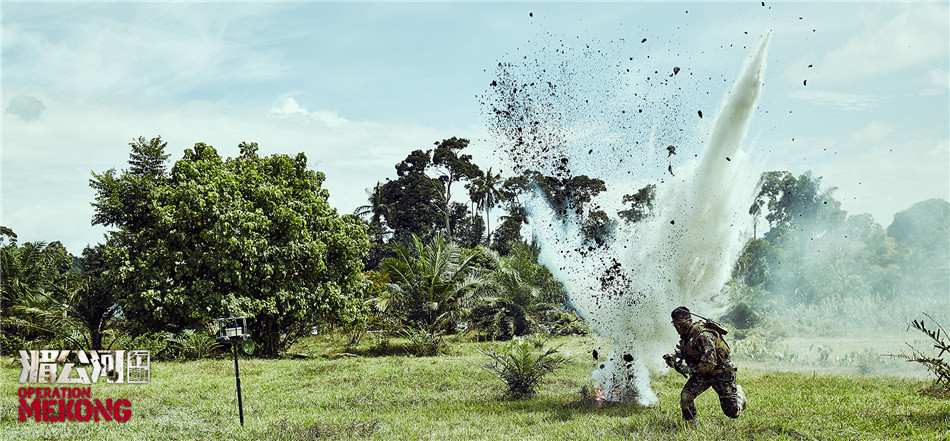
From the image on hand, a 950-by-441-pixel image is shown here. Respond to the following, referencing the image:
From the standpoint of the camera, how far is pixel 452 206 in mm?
50688

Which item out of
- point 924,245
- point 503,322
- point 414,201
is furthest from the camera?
point 414,201

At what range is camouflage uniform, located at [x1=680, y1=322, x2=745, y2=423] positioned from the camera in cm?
833

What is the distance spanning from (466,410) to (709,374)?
411 cm

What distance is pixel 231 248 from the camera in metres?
18.5

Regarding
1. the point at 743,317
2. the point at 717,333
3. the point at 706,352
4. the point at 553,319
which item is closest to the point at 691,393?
the point at 706,352

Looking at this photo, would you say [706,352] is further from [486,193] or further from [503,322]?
[486,193]

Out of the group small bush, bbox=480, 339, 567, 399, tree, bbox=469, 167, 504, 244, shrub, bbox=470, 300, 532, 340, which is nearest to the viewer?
small bush, bbox=480, 339, 567, 399

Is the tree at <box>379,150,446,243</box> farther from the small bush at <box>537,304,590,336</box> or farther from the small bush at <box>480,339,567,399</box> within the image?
the small bush at <box>480,339,567,399</box>

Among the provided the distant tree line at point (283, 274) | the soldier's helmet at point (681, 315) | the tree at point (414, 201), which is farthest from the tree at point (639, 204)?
the tree at point (414, 201)

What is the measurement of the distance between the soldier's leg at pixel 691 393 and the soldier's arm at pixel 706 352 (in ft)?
0.67

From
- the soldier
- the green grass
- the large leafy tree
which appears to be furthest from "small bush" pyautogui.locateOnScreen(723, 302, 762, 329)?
the soldier

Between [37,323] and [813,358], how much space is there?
80.2 feet

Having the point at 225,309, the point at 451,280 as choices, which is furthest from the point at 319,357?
the point at 451,280

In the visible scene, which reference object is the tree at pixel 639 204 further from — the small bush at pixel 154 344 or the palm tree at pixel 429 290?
the small bush at pixel 154 344
